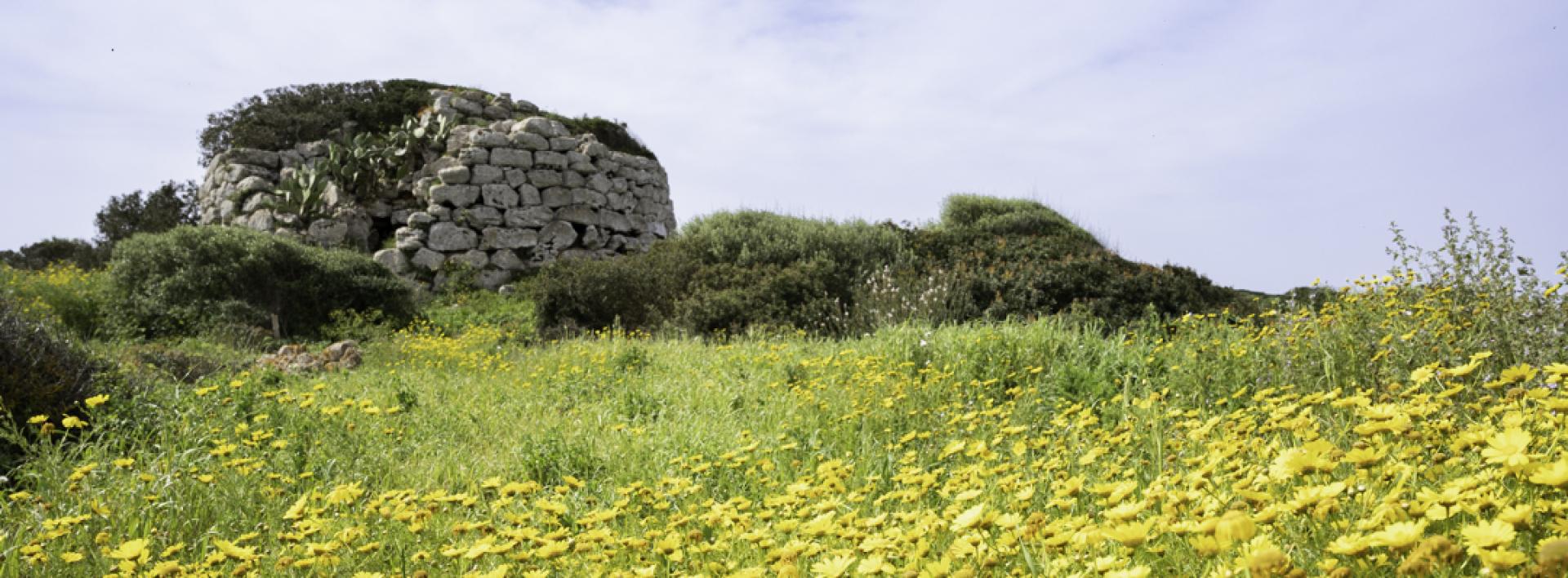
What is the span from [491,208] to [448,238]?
34.9 inches

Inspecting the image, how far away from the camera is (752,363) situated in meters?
6.65

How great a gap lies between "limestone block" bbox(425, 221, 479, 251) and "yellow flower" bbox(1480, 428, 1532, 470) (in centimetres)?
1582

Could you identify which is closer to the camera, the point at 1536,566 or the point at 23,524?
the point at 1536,566

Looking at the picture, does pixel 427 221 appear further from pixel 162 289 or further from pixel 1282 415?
pixel 1282 415

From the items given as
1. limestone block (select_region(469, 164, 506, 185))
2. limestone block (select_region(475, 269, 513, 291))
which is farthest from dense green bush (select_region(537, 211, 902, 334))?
limestone block (select_region(469, 164, 506, 185))

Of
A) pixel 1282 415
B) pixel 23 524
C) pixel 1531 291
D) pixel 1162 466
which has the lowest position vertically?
pixel 23 524

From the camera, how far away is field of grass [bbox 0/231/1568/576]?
1.82 meters

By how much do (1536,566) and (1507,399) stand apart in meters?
1.51

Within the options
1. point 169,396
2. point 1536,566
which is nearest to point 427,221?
point 169,396

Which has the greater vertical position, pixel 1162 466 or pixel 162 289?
pixel 162 289

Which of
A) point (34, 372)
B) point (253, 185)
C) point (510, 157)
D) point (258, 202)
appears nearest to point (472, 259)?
point (510, 157)

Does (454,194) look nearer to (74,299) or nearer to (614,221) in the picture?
(614,221)

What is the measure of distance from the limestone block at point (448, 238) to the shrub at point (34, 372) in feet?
32.6

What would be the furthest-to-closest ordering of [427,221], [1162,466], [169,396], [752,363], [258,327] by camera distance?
1. [427,221]
2. [258,327]
3. [752,363]
4. [169,396]
5. [1162,466]
